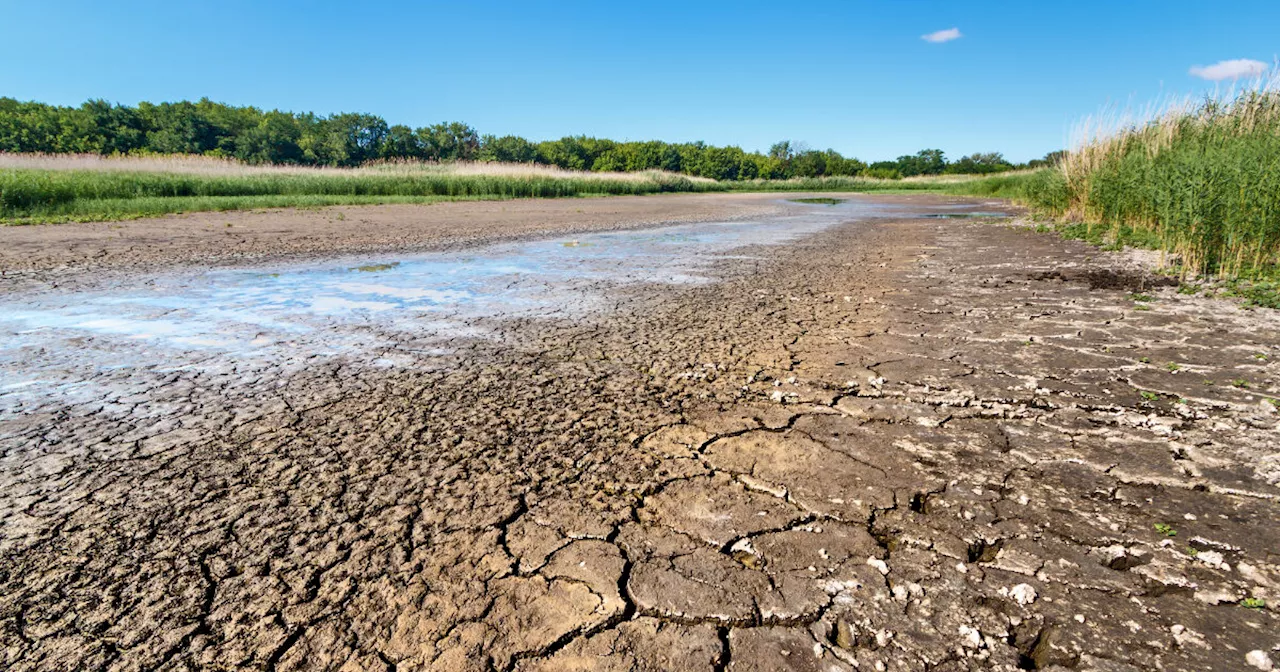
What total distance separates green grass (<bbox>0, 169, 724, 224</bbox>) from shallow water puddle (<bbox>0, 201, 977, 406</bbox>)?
7611 millimetres

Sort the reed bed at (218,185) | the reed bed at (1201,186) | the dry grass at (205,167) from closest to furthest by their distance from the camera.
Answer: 1. the reed bed at (1201,186)
2. the reed bed at (218,185)
3. the dry grass at (205,167)

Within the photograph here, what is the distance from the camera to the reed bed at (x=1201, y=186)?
17.4 feet

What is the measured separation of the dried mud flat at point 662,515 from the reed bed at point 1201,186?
2.68 meters

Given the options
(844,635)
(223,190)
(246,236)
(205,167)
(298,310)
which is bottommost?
(844,635)

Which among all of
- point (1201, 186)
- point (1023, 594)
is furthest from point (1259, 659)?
point (1201, 186)

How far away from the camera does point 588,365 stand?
3.26m

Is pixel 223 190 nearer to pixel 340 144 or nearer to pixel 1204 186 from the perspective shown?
pixel 1204 186

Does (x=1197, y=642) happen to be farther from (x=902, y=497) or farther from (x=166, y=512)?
(x=166, y=512)

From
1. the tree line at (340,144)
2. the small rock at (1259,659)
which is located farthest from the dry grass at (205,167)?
the small rock at (1259,659)

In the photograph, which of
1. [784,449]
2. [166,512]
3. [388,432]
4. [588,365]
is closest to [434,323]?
[588,365]

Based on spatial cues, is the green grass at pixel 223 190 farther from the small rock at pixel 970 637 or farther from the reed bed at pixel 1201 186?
the reed bed at pixel 1201 186

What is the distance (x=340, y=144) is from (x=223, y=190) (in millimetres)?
36712

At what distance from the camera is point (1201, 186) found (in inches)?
222

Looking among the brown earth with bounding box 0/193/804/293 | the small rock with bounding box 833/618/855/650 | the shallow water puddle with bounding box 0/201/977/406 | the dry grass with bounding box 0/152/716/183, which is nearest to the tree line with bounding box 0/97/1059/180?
the dry grass with bounding box 0/152/716/183
